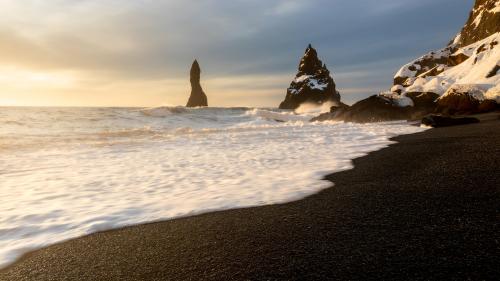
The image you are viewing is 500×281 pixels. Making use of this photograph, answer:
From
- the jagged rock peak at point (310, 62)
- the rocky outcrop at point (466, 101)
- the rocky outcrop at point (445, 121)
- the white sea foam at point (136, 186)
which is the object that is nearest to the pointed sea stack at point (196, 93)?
the jagged rock peak at point (310, 62)

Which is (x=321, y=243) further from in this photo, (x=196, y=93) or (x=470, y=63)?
(x=196, y=93)

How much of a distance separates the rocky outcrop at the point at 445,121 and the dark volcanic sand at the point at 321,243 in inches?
334

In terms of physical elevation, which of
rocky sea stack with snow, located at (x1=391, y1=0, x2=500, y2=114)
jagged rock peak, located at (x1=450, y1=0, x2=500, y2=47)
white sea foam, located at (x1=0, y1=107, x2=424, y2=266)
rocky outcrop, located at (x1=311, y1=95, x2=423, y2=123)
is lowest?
white sea foam, located at (x1=0, y1=107, x2=424, y2=266)

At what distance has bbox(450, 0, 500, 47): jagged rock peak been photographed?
25.1 m

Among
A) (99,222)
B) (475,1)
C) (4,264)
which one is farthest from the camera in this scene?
(475,1)

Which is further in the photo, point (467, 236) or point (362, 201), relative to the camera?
point (362, 201)

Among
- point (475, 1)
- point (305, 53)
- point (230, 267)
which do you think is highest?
point (305, 53)

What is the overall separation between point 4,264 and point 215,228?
159 cm

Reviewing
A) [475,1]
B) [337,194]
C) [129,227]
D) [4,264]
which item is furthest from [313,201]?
[475,1]

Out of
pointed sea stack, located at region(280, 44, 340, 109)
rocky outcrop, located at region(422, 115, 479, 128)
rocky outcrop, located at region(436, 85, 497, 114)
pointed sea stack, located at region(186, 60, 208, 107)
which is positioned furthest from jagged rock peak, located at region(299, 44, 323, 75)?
rocky outcrop, located at region(422, 115, 479, 128)

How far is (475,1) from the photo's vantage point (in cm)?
3027

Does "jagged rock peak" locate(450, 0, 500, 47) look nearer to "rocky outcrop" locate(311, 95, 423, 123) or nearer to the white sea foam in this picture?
"rocky outcrop" locate(311, 95, 423, 123)

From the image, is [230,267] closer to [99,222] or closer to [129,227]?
[129,227]

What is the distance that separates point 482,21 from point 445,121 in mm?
21778
